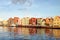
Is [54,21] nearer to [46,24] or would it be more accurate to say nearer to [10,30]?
[46,24]

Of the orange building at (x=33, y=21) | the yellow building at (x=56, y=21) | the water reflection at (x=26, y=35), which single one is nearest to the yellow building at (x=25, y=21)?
the orange building at (x=33, y=21)

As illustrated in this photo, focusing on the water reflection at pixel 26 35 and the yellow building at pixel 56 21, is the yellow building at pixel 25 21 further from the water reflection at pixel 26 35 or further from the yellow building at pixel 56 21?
the yellow building at pixel 56 21

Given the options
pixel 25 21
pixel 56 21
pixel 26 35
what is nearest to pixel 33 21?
pixel 25 21

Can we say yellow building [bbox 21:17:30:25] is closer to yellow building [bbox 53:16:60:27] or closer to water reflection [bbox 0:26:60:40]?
water reflection [bbox 0:26:60:40]

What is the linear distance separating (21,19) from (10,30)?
1.72 meters

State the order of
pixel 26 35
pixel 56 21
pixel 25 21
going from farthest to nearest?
pixel 25 21 < pixel 56 21 < pixel 26 35

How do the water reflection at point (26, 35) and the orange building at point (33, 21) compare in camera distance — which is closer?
the water reflection at point (26, 35)

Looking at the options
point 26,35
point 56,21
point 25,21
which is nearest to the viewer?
point 26,35

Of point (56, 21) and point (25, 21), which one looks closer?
point (56, 21)

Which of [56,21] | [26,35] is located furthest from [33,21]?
[56,21]

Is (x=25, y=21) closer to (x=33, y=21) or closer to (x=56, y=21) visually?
(x=33, y=21)

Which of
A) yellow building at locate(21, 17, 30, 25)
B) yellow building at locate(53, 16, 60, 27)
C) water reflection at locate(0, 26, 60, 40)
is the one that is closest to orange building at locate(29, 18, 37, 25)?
yellow building at locate(21, 17, 30, 25)

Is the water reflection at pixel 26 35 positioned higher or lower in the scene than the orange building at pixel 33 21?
lower

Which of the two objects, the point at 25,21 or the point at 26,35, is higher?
the point at 25,21
